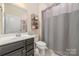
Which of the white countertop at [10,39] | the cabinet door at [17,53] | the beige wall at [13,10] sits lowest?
the cabinet door at [17,53]

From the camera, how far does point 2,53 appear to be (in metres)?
1.54

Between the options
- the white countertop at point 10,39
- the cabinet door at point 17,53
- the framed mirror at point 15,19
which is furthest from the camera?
the framed mirror at point 15,19

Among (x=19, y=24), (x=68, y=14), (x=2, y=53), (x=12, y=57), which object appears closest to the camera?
(x=2, y=53)

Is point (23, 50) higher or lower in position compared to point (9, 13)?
lower

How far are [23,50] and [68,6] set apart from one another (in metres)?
1.06

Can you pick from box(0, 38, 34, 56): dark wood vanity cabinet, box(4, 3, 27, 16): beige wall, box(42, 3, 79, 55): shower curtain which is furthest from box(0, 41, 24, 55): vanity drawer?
box(4, 3, 27, 16): beige wall

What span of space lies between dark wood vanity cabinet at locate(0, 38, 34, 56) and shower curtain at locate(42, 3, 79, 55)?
0.97 feet

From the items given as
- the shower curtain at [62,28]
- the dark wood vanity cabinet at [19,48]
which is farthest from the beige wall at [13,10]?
the dark wood vanity cabinet at [19,48]

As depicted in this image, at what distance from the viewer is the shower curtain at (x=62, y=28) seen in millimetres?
1757

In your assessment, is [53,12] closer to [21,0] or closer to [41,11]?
[41,11]

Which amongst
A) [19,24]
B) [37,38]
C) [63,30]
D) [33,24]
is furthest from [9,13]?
[63,30]

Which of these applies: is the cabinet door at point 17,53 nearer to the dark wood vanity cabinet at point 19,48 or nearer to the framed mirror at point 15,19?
the dark wood vanity cabinet at point 19,48

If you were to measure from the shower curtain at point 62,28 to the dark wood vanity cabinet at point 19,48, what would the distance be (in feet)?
0.97

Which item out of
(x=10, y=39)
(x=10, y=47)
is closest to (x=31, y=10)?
(x=10, y=39)
